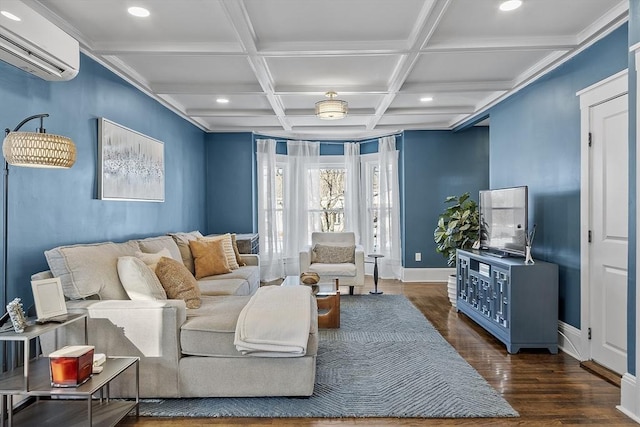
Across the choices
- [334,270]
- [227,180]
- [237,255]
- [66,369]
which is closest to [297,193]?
[227,180]

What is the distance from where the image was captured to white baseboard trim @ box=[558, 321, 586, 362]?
330cm

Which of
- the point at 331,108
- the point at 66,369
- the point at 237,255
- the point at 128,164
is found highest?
the point at 331,108

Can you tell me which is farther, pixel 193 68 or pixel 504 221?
pixel 504 221

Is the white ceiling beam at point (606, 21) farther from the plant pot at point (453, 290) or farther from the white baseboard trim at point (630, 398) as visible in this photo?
the plant pot at point (453, 290)

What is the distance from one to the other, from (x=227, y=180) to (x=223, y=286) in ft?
10.1

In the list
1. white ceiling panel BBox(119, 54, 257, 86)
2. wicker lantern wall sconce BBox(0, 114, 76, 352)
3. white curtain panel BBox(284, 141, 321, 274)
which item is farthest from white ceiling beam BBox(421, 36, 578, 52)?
white curtain panel BBox(284, 141, 321, 274)

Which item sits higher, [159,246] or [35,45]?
[35,45]

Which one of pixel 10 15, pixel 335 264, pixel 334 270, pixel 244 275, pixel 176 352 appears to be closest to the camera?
pixel 10 15

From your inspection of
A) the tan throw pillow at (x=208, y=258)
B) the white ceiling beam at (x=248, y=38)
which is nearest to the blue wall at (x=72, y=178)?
the tan throw pillow at (x=208, y=258)

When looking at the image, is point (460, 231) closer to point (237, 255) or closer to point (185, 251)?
point (237, 255)

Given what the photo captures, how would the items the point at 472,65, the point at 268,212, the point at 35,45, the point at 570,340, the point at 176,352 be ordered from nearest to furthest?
the point at 35,45
the point at 176,352
the point at 570,340
the point at 472,65
the point at 268,212

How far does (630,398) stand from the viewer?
7.80 feet

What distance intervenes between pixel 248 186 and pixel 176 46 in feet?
11.5

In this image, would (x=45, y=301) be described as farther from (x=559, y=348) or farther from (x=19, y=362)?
(x=559, y=348)
